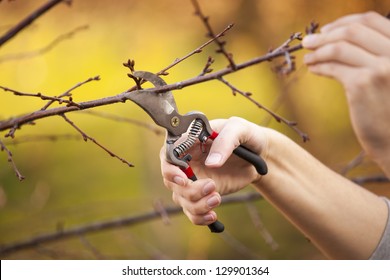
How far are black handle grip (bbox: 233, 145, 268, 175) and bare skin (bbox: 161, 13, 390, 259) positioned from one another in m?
0.02

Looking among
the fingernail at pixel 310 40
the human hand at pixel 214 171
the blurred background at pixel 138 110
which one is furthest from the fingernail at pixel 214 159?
the blurred background at pixel 138 110

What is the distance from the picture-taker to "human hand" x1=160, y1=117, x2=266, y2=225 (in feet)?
1.99

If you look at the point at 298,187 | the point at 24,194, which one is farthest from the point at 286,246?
the point at 298,187

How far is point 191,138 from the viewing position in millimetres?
641

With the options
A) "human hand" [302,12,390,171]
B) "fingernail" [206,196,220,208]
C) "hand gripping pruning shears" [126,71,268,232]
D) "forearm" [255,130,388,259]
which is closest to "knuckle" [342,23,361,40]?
"human hand" [302,12,390,171]

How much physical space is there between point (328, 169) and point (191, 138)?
0.97ft

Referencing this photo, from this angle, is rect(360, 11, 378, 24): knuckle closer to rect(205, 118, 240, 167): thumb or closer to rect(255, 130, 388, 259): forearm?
rect(255, 130, 388, 259): forearm

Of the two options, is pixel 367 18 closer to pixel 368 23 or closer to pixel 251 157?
pixel 368 23

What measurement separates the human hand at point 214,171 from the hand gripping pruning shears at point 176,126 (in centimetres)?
1
